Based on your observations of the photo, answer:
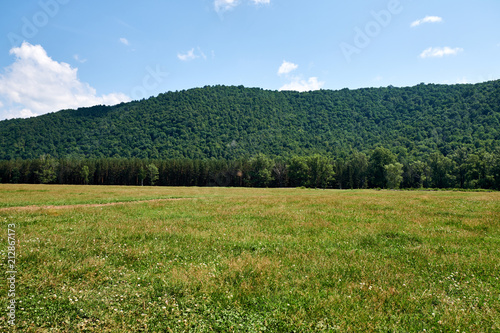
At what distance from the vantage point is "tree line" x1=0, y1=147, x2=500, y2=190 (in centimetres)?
10762

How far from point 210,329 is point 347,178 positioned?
408 ft

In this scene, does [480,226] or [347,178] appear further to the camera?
[347,178]

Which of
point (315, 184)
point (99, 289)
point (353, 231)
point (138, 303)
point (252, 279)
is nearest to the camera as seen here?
point (138, 303)

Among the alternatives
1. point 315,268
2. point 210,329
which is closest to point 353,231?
point 315,268

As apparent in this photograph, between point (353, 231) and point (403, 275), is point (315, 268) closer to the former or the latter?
point (403, 275)

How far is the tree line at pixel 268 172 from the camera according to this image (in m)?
108

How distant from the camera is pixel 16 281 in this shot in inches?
254
